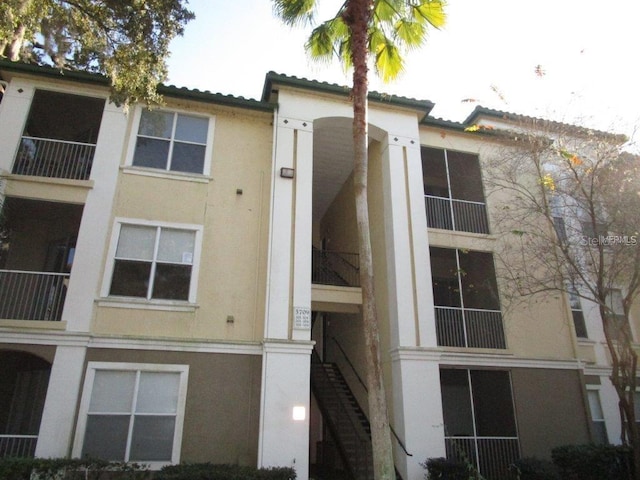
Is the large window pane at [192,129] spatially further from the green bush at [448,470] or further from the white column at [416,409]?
the green bush at [448,470]

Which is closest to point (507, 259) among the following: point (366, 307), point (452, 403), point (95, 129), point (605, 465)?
point (452, 403)

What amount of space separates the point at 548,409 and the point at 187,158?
1192 cm

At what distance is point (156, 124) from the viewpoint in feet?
43.5

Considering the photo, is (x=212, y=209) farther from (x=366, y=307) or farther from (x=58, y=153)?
(x=366, y=307)

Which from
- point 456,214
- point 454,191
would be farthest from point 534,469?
point 454,191

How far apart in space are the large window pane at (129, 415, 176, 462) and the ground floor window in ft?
21.9

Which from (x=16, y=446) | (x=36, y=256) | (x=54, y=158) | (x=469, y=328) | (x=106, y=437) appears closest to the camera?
(x=106, y=437)

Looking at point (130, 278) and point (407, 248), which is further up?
point (407, 248)

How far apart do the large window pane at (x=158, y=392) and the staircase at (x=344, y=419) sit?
4.86 metres

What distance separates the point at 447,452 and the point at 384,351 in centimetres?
288

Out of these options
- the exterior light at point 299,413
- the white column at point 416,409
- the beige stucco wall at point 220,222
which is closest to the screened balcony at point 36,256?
the beige stucco wall at point 220,222

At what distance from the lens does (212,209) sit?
12.6 metres

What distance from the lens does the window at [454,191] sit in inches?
584

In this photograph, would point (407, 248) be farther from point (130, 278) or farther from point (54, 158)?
point (54, 158)
